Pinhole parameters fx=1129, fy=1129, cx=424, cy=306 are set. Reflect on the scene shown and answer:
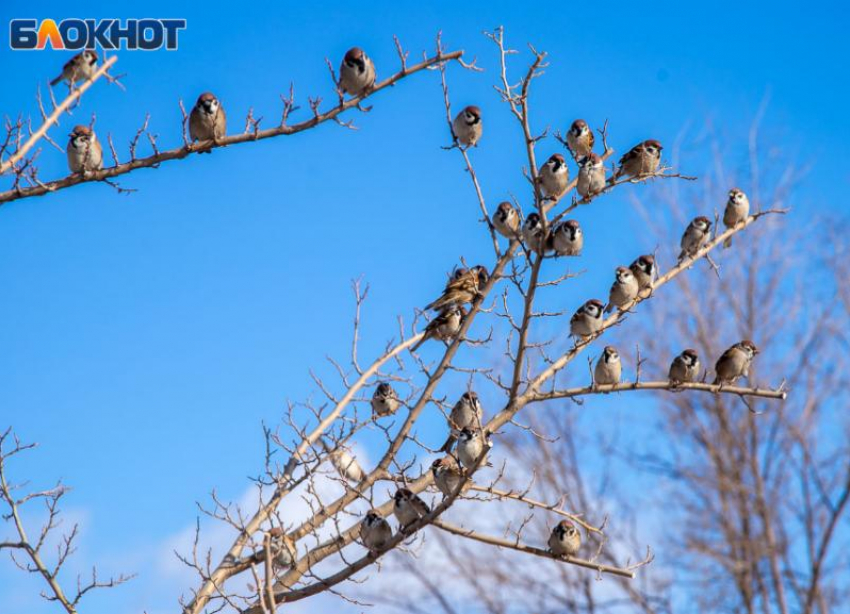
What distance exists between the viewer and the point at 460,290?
22.8ft

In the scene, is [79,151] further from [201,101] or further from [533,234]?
[533,234]

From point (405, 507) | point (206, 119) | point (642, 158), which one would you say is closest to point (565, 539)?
point (405, 507)

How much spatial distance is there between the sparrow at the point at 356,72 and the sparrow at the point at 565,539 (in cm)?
245

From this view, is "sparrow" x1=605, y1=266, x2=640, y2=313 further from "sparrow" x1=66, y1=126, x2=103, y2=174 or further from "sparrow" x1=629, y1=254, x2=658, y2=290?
"sparrow" x1=66, y1=126, x2=103, y2=174

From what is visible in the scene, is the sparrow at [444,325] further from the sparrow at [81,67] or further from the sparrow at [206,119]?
the sparrow at [81,67]

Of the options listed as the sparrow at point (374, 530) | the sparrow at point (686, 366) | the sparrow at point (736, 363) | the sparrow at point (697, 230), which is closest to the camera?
the sparrow at point (374, 530)

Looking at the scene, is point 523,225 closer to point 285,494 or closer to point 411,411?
point 411,411

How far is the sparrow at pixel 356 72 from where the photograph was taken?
5.57 m

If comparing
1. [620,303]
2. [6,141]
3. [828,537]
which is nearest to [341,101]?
[6,141]

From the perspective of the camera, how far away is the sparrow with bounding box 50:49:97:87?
579cm

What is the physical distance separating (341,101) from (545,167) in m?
1.88

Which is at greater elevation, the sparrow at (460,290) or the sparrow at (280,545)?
the sparrow at (460,290)

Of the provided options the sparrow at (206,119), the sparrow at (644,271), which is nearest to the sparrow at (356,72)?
the sparrow at (206,119)

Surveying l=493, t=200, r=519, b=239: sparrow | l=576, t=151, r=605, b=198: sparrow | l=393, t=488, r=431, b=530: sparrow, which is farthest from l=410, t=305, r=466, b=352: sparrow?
l=393, t=488, r=431, b=530: sparrow
